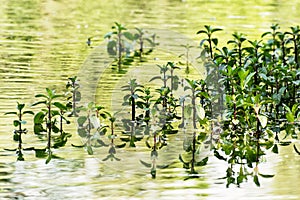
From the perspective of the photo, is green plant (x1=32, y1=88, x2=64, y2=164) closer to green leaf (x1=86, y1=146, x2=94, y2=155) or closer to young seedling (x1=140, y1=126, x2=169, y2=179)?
green leaf (x1=86, y1=146, x2=94, y2=155)

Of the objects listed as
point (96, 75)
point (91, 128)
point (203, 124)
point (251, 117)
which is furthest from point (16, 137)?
point (96, 75)

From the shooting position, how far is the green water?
4.65 metres

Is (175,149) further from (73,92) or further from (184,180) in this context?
(73,92)

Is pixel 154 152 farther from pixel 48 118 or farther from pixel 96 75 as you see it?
pixel 96 75

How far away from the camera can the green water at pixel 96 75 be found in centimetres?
465

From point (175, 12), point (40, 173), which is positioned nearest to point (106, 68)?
point (40, 173)

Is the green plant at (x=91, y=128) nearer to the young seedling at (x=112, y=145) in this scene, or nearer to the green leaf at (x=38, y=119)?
the young seedling at (x=112, y=145)

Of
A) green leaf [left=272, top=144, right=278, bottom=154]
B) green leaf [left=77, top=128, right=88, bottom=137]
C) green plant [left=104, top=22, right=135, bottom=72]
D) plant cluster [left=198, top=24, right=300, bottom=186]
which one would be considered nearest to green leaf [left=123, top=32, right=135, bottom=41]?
green plant [left=104, top=22, right=135, bottom=72]

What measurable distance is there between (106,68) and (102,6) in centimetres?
697

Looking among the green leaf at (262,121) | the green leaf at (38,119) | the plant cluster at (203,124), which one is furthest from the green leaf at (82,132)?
the green leaf at (262,121)

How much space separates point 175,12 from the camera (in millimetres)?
14664

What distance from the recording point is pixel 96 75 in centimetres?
822

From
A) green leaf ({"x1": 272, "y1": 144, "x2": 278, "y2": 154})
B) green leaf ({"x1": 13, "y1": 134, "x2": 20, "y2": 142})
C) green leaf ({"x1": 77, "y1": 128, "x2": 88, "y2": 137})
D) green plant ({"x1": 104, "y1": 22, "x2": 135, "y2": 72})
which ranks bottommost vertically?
green leaf ({"x1": 272, "y1": 144, "x2": 278, "y2": 154})

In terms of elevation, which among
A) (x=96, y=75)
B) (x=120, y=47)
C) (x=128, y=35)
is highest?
(x=128, y=35)
